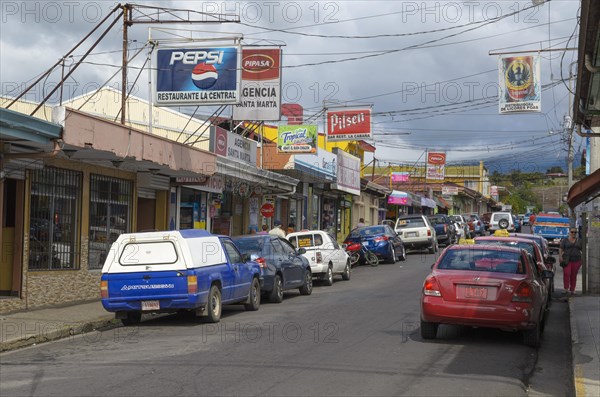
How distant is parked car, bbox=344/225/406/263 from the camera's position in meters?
30.3

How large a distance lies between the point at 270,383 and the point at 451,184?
64287 millimetres

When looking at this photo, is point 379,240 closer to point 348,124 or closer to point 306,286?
point 348,124

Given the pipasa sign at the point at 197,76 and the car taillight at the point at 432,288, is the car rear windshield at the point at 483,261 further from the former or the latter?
the pipasa sign at the point at 197,76

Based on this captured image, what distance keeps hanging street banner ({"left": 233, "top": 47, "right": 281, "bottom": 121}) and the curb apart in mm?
9059

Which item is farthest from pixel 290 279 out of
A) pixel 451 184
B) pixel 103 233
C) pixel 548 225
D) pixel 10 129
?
pixel 451 184

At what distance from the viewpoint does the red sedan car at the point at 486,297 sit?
11.0 m

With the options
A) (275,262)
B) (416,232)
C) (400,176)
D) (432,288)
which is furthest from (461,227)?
(432,288)

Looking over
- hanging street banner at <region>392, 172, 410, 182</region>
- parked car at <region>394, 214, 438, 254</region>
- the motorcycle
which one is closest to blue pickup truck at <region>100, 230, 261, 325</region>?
the motorcycle

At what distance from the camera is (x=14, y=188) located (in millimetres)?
15703

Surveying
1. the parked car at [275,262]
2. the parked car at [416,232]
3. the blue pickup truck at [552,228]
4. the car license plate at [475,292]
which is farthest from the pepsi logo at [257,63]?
the blue pickup truck at [552,228]

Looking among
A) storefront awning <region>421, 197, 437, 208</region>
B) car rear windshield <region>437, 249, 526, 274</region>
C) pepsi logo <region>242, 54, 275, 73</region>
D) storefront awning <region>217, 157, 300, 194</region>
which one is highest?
pepsi logo <region>242, 54, 275, 73</region>

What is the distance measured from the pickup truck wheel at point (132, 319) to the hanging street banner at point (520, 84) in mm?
10857

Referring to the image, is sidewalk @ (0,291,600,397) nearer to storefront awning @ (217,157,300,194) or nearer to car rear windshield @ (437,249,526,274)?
car rear windshield @ (437,249,526,274)

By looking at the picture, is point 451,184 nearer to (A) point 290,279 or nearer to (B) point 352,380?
(A) point 290,279
